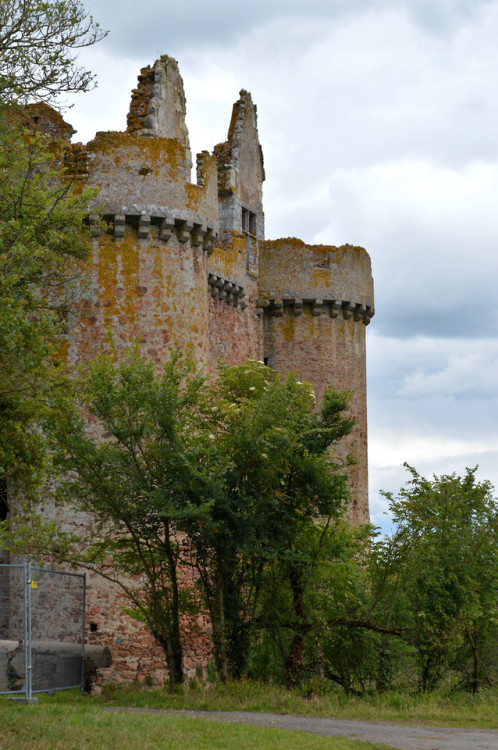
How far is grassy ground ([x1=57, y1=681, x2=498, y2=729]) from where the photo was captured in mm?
16922

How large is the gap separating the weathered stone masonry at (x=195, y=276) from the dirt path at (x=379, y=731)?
221 inches

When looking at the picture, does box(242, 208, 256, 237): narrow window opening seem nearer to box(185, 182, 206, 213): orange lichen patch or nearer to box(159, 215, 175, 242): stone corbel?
box(185, 182, 206, 213): orange lichen patch

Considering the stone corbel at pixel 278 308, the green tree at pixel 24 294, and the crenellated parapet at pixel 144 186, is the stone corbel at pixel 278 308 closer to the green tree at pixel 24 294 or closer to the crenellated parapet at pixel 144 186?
the crenellated parapet at pixel 144 186

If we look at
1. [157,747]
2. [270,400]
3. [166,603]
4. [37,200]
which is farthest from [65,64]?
[157,747]

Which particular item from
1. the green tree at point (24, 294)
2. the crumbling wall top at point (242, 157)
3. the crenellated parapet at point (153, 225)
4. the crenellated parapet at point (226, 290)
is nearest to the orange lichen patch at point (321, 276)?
the crumbling wall top at point (242, 157)

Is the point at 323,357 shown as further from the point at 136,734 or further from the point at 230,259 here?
→ the point at 136,734

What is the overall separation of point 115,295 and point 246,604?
8236 mm

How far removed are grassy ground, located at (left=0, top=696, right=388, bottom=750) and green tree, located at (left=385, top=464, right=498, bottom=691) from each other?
23.3 feet

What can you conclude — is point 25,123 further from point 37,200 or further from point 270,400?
point 270,400

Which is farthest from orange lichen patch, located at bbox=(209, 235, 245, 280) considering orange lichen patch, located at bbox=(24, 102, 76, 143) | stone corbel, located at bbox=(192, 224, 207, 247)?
orange lichen patch, located at bbox=(24, 102, 76, 143)

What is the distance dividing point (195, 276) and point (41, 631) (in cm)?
911

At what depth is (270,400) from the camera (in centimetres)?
1966

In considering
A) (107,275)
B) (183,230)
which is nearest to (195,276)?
(183,230)

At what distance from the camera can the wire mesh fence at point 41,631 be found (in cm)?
1792
